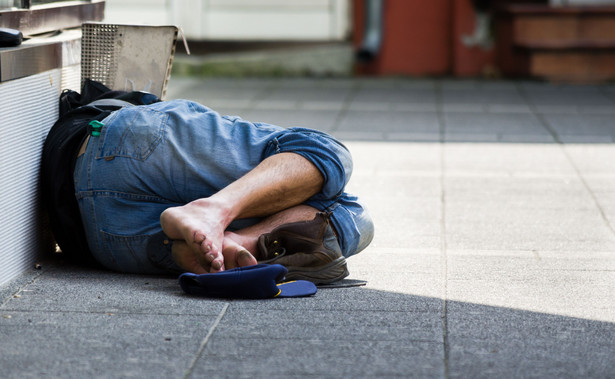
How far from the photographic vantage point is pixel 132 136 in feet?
12.1

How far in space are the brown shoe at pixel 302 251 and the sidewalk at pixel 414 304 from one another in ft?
0.41

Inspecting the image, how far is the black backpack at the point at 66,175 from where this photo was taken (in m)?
3.79

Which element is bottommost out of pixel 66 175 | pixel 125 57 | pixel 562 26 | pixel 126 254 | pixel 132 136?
pixel 126 254

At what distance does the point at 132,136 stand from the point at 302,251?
791mm

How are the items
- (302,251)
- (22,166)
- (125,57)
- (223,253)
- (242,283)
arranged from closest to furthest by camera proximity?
1. (242,283)
2. (223,253)
3. (302,251)
4. (22,166)
5. (125,57)

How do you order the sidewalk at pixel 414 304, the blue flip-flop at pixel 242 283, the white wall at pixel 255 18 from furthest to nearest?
the white wall at pixel 255 18, the blue flip-flop at pixel 242 283, the sidewalk at pixel 414 304

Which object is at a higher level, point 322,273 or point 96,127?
point 96,127

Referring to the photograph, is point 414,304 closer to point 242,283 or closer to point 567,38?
point 242,283

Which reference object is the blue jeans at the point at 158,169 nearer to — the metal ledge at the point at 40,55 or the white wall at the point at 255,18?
the metal ledge at the point at 40,55

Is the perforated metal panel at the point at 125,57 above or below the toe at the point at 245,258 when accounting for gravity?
above

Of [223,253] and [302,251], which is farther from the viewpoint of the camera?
[302,251]

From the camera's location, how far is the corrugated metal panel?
3605 mm

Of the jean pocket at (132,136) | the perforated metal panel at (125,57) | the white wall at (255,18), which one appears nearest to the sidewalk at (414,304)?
the jean pocket at (132,136)

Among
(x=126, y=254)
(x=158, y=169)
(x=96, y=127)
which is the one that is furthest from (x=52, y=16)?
(x=126, y=254)
